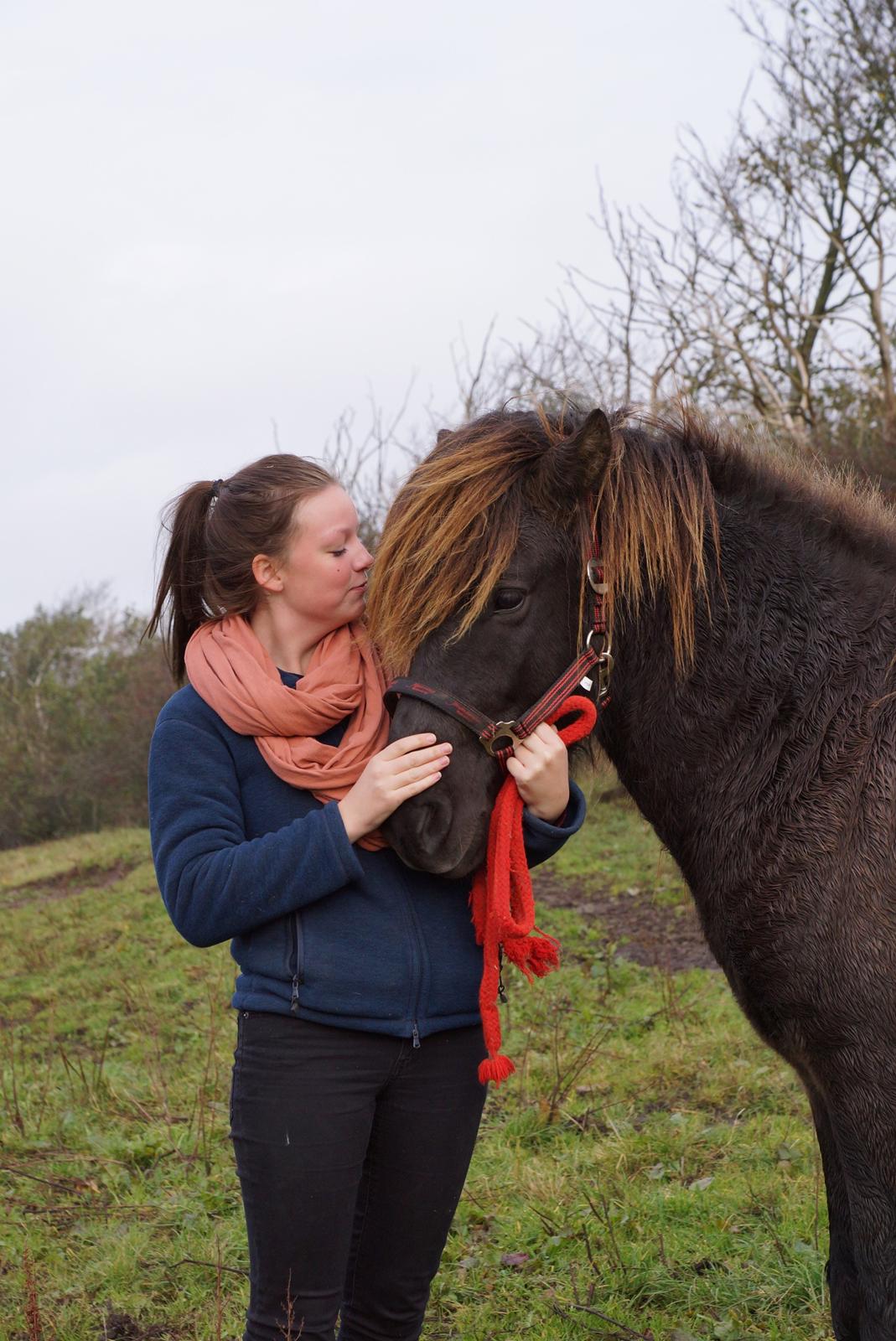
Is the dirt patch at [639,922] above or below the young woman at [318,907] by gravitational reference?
below

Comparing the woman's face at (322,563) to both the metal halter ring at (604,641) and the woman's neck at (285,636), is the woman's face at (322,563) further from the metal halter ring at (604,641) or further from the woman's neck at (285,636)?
the metal halter ring at (604,641)

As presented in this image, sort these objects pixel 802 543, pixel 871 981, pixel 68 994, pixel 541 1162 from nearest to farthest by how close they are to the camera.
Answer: pixel 871 981, pixel 802 543, pixel 541 1162, pixel 68 994

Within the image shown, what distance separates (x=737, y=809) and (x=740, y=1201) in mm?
2237

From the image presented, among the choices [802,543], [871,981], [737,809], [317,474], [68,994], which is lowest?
[68,994]

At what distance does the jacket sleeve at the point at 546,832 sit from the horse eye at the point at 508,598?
1.38ft

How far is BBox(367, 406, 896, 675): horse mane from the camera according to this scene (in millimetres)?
1977

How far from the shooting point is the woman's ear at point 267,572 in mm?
2113

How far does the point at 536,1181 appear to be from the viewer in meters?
3.75

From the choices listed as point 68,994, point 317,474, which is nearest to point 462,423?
point 317,474

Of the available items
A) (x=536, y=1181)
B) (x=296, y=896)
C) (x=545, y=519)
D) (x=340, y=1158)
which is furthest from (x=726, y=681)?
(x=536, y=1181)

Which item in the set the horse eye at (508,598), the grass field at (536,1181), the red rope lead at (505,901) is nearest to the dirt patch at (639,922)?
the grass field at (536,1181)

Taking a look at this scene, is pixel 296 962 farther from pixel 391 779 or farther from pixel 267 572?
pixel 267 572

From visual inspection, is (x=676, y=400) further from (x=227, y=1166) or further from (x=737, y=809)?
(x=227, y=1166)

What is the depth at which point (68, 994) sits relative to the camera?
25.5ft
